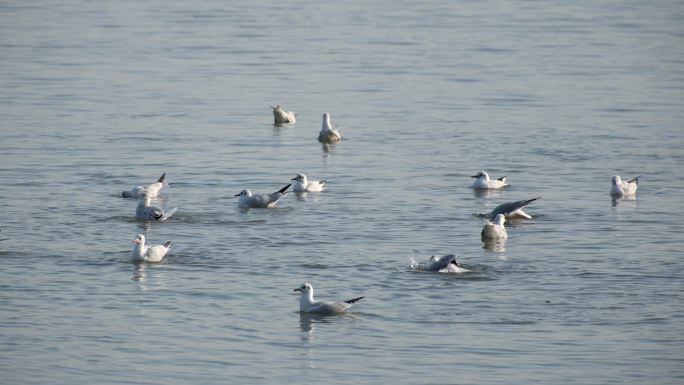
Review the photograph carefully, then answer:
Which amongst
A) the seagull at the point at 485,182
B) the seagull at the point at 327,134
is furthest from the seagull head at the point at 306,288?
the seagull at the point at 327,134

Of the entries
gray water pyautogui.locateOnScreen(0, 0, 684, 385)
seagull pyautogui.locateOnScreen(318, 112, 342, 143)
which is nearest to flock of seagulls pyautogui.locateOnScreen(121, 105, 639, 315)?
gray water pyautogui.locateOnScreen(0, 0, 684, 385)

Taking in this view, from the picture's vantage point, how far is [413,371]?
16594 millimetres

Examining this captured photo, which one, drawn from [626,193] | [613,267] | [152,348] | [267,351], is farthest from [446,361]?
[626,193]

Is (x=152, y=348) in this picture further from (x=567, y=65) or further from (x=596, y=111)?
(x=567, y=65)

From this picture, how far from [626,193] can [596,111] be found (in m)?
10.7

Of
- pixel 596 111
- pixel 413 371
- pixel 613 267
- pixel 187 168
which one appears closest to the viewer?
pixel 413 371

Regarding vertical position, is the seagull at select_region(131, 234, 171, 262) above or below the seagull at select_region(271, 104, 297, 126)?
below

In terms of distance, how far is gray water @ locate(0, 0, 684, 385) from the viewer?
1736 cm

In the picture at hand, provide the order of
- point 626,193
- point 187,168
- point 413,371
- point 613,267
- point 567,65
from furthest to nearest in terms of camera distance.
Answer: point 567,65
point 187,168
point 626,193
point 613,267
point 413,371

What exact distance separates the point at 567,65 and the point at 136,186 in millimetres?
22468

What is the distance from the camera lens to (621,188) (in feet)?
88.2

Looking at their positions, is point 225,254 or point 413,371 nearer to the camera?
point 413,371

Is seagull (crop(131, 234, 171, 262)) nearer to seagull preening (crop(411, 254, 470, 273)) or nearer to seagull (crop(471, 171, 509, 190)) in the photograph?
seagull preening (crop(411, 254, 470, 273))

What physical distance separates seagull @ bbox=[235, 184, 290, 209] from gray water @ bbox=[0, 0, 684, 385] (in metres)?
0.20
